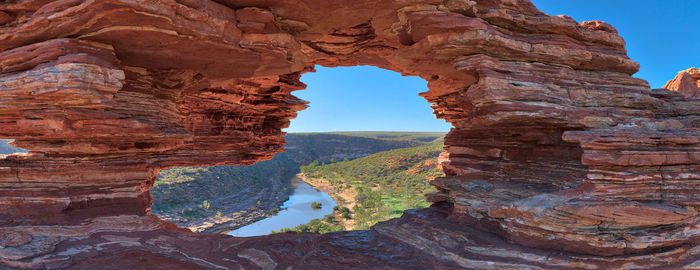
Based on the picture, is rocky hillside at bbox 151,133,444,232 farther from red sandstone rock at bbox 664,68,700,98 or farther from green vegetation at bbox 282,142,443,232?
red sandstone rock at bbox 664,68,700,98

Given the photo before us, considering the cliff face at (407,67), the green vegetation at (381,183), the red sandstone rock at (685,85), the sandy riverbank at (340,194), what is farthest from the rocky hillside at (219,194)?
the red sandstone rock at (685,85)

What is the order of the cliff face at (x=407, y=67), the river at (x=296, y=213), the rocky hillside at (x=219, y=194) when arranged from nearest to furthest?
1. the cliff face at (x=407, y=67)
2. the rocky hillside at (x=219, y=194)
3. the river at (x=296, y=213)

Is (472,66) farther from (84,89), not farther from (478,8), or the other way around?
(84,89)

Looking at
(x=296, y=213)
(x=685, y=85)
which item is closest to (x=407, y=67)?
(x=685, y=85)

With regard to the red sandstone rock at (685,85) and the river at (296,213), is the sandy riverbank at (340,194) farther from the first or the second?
the red sandstone rock at (685,85)

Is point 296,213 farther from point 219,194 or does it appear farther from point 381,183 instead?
point 381,183


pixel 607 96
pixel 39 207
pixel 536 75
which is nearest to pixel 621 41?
pixel 607 96
